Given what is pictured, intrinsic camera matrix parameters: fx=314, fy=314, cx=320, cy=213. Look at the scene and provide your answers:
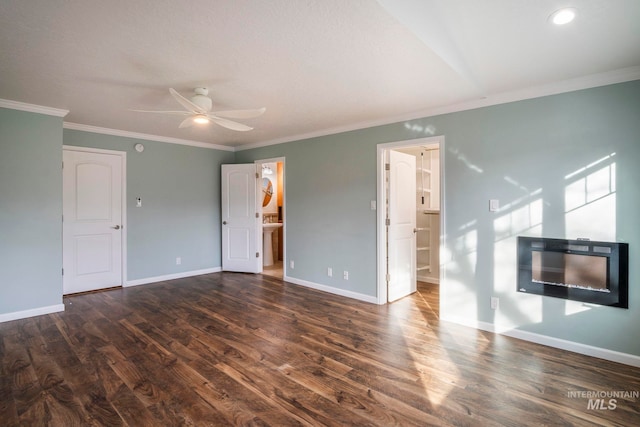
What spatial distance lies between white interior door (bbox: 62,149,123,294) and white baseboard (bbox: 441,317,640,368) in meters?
4.96

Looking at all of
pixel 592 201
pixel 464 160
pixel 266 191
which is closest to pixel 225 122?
pixel 464 160

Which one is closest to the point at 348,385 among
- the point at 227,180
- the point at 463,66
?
the point at 463,66

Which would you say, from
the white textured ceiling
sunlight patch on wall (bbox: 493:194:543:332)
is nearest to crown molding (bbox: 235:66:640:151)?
the white textured ceiling

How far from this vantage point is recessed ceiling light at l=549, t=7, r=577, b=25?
181 centimetres

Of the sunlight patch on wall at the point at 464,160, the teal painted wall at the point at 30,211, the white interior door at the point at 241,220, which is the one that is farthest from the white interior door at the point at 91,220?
the sunlight patch on wall at the point at 464,160

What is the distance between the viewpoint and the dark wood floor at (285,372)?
6.38 feet

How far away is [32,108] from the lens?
3.53 meters

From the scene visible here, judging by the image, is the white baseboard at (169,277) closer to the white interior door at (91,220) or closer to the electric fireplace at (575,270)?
the white interior door at (91,220)

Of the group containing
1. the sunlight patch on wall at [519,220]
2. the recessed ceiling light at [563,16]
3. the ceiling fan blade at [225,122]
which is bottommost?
the sunlight patch on wall at [519,220]

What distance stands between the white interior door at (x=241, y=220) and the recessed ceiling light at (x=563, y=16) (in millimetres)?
4697

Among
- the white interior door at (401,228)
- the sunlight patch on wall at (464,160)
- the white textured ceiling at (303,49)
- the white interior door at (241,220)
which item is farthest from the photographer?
the white interior door at (241,220)

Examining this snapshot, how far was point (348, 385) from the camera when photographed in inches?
88.5

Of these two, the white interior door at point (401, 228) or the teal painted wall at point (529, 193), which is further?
the white interior door at point (401, 228)

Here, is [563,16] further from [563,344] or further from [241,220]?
[241,220]
